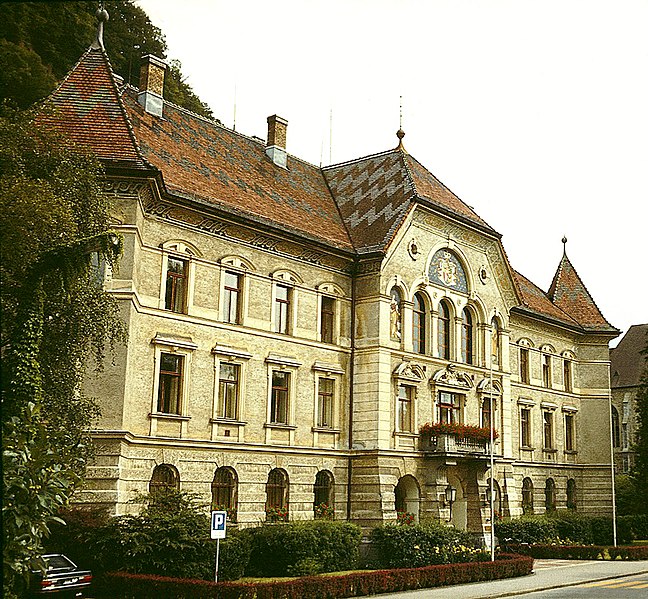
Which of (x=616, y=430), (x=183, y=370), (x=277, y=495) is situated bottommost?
(x=277, y=495)

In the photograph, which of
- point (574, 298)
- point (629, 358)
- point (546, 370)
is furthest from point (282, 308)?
point (629, 358)

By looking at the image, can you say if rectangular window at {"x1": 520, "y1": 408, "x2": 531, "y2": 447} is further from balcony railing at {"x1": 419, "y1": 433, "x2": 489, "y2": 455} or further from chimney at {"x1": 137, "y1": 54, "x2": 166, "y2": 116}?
chimney at {"x1": 137, "y1": 54, "x2": 166, "y2": 116}

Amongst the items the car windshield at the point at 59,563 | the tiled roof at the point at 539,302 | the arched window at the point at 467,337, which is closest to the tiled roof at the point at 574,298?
the tiled roof at the point at 539,302

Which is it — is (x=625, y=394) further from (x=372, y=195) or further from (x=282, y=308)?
(x=282, y=308)

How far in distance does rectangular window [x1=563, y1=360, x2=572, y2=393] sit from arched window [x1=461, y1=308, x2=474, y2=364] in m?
14.3

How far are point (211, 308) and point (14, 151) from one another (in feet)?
36.8

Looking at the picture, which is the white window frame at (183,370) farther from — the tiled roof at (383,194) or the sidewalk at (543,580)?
the tiled roof at (383,194)

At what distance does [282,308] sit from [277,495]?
23.0 ft

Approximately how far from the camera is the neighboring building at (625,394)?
8588cm

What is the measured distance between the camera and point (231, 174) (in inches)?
1361

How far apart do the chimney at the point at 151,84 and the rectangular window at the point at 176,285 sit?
779 cm

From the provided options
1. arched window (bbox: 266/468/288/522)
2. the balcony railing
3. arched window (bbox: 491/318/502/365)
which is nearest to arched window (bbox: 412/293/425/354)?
the balcony railing

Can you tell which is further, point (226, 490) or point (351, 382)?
point (351, 382)

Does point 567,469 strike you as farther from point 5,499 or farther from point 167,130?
point 5,499
